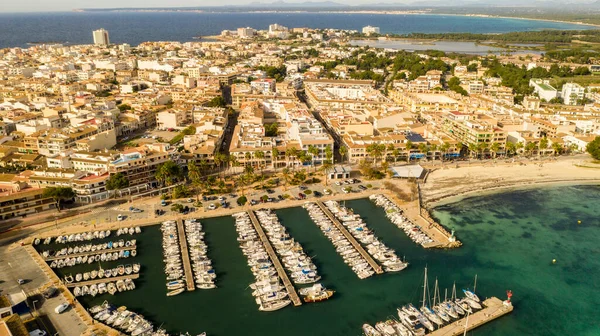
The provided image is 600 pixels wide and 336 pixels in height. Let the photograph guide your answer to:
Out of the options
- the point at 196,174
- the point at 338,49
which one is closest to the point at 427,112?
the point at 196,174

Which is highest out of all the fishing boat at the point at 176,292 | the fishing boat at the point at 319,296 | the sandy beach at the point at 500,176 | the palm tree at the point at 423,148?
the palm tree at the point at 423,148

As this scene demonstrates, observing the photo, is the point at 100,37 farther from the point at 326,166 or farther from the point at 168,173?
the point at 326,166

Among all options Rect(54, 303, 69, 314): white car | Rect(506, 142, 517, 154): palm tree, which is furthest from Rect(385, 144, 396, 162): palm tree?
Rect(54, 303, 69, 314): white car

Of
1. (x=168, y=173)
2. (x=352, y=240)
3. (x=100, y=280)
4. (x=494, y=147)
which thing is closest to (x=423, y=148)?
(x=494, y=147)

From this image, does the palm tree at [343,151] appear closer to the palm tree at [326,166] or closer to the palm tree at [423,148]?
the palm tree at [326,166]

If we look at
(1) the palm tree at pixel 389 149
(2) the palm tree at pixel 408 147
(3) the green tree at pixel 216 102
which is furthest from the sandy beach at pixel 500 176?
(3) the green tree at pixel 216 102

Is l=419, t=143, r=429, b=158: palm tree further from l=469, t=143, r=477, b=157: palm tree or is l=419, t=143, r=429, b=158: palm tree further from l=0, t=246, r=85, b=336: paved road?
l=0, t=246, r=85, b=336: paved road

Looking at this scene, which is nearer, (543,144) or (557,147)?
(543,144)
